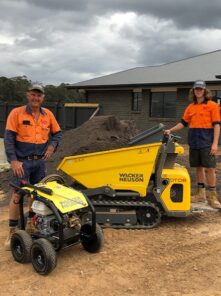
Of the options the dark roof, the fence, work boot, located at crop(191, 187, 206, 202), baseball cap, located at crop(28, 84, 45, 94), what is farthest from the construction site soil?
the dark roof

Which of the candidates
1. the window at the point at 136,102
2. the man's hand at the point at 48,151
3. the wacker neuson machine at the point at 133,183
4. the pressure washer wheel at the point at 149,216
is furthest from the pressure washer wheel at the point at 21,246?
the window at the point at 136,102

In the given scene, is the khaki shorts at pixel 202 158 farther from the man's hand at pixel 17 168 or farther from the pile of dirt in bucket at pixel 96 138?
the man's hand at pixel 17 168

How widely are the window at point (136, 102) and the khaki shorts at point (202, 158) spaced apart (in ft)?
52.3

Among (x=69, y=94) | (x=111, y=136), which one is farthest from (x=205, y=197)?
(x=69, y=94)

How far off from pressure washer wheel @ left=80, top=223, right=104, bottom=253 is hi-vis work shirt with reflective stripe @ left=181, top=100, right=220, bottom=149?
255 cm

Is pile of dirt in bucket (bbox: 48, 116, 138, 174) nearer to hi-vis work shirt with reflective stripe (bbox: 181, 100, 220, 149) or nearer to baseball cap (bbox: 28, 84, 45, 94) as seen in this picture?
hi-vis work shirt with reflective stripe (bbox: 181, 100, 220, 149)

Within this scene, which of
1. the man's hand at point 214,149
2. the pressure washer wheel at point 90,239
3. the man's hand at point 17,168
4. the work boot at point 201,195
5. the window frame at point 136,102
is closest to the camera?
the pressure washer wheel at point 90,239

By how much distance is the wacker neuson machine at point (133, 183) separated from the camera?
5773mm

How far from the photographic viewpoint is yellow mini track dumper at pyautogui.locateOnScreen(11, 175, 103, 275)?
439 centimetres

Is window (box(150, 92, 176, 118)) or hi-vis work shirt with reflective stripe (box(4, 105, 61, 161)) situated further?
window (box(150, 92, 176, 118))

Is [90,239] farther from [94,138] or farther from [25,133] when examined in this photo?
[94,138]

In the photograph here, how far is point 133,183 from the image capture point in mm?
5820

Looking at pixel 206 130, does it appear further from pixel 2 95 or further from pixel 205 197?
pixel 2 95

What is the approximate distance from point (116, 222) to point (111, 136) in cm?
313
